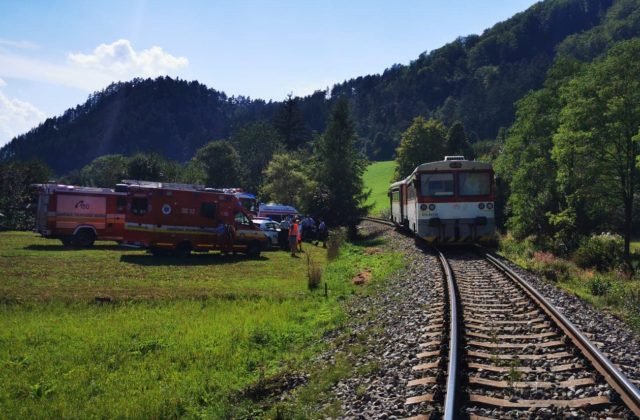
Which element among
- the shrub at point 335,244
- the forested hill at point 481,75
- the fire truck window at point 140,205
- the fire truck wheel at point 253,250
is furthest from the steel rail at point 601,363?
the forested hill at point 481,75

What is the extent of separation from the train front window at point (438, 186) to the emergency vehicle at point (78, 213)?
15.8 metres

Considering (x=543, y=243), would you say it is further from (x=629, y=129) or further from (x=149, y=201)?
(x=149, y=201)

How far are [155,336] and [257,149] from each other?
8509cm

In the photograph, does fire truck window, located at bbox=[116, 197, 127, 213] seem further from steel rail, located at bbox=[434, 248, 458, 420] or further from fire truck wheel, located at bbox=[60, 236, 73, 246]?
steel rail, located at bbox=[434, 248, 458, 420]

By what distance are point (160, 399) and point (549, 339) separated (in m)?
5.48

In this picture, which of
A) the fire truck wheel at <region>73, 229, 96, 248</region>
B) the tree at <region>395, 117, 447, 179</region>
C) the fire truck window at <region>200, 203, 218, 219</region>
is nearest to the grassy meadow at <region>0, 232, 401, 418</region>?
the fire truck window at <region>200, 203, 218, 219</region>

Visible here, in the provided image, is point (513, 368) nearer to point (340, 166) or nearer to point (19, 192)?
point (340, 166)

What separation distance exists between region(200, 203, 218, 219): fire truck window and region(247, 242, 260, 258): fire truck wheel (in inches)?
82.1

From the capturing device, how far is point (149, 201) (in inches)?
884

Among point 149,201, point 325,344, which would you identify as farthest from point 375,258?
point 325,344

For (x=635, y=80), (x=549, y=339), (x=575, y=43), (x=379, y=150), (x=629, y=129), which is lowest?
(x=549, y=339)

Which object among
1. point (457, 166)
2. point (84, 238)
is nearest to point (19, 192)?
point (84, 238)

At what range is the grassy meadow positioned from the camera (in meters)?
6.97

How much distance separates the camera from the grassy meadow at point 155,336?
6973mm
